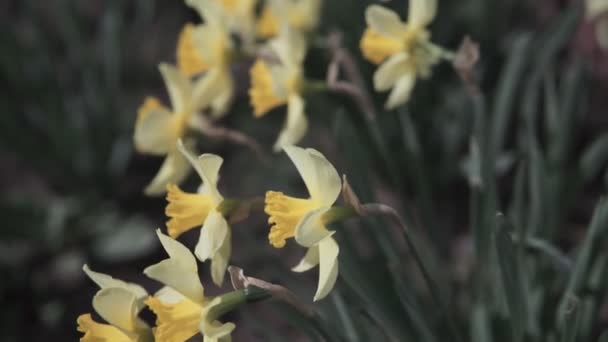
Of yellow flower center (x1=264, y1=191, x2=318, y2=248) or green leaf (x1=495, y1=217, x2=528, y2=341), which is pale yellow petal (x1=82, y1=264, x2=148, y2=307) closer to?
yellow flower center (x1=264, y1=191, x2=318, y2=248)

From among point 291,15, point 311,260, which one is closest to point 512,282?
point 311,260

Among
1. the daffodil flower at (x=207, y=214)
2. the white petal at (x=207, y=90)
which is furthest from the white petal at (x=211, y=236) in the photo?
the white petal at (x=207, y=90)

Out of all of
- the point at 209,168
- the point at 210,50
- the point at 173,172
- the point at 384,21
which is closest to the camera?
the point at 209,168

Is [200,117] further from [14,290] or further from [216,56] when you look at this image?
[14,290]

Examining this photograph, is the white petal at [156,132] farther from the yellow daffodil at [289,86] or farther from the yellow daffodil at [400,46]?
the yellow daffodil at [400,46]

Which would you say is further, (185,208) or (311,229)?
(185,208)

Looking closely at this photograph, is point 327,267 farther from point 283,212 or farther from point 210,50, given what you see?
point 210,50

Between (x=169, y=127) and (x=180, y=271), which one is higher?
(x=169, y=127)
